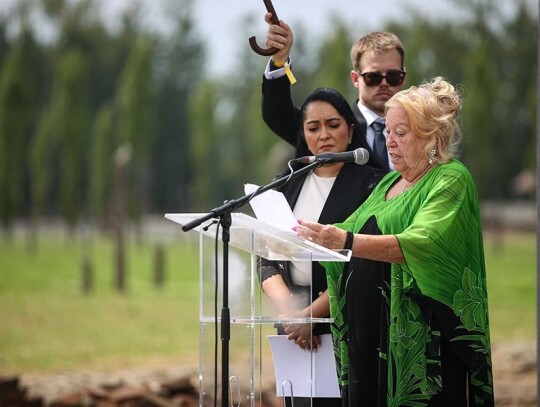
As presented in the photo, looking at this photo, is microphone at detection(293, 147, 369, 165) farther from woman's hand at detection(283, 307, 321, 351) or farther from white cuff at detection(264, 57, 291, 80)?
white cuff at detection(264, 57, 291, 80)

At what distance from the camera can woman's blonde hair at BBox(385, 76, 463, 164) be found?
289 centimetres

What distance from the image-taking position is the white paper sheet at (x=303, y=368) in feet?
10.1

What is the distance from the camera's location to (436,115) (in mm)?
2896

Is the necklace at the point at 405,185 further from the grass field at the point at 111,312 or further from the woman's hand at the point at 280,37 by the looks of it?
the grass field at the point at 111,312

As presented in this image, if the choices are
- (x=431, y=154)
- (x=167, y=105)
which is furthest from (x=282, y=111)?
(x=167, y=105)

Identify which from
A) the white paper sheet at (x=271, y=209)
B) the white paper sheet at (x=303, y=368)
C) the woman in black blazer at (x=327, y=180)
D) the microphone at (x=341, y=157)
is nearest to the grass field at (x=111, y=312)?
the woman in black blazer at (x=327, y=180)

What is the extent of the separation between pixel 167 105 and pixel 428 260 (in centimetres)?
3570

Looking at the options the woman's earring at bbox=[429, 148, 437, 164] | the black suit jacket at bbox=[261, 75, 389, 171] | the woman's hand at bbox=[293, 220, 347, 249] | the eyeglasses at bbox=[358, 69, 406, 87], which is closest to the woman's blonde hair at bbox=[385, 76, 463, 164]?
the woman's earring at bbox=[429, 148, 437, 164]

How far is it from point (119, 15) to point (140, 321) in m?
26.7

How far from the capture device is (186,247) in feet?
87.0

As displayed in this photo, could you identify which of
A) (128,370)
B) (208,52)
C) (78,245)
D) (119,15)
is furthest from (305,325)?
(208,52)

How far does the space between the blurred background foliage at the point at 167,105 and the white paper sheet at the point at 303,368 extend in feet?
39.7

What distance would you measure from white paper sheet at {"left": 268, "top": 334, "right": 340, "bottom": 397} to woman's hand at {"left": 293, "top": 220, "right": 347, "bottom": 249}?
40 cm

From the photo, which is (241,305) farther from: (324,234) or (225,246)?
(324,234)
